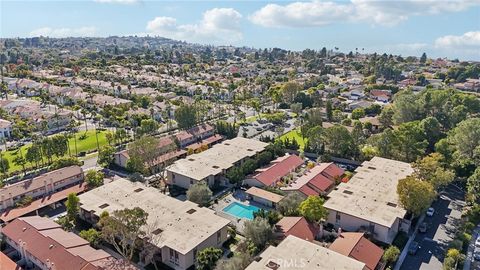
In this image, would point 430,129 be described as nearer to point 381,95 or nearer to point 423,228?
point 423,228

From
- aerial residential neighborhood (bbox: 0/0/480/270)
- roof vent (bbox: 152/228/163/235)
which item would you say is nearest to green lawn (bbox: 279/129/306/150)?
aerial residential neighborhood (bbox: 0/0/480/270)

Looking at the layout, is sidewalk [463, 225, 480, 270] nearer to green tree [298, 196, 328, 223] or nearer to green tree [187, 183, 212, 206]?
green tree [298, 196, 328, 223]

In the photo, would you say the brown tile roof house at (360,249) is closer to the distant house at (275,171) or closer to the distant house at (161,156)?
the distant house at (275,171)

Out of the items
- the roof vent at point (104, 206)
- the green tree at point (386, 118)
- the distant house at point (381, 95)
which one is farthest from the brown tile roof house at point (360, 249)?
the distant house at point (381, 95)

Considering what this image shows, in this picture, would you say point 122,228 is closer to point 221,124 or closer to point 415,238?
point 415,238

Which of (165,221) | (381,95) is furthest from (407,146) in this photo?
(381,95)

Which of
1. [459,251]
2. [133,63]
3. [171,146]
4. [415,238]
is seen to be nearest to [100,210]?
[171,146]
